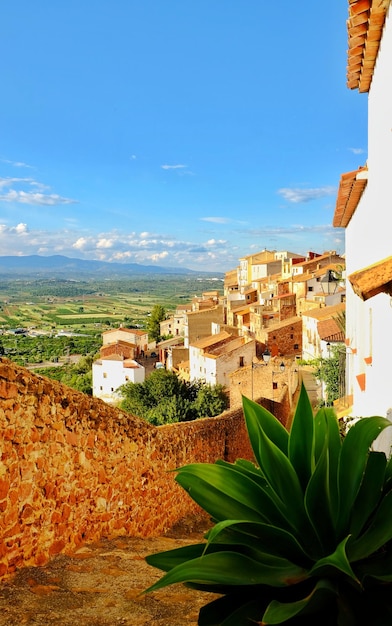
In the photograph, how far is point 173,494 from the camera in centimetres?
657

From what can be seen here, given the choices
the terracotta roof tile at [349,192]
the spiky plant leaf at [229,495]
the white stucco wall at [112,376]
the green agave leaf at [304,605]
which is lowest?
the white stucco wall at [112,376]

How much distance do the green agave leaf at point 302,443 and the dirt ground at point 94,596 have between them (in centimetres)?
117

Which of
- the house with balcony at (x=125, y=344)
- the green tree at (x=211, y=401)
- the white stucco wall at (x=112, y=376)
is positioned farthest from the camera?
the house with balcony at (x=125, y=344)

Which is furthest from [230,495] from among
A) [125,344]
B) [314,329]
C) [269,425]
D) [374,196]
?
[125,344]

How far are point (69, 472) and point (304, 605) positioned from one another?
2996mm

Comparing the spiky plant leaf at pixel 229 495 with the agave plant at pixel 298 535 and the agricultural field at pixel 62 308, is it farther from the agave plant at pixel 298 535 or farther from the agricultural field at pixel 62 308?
the agricultural field at pixel 62 308

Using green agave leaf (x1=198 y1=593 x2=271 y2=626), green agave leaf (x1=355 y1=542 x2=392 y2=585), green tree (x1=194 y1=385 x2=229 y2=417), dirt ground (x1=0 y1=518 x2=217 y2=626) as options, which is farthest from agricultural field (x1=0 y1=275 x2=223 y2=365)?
green agave leaf (x1=355 y1=542 x2=392 y2=585)

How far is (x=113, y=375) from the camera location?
51156mm

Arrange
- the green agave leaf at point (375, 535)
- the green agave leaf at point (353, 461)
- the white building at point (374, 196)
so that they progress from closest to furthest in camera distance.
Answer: the green agave leaf at point (375, 535) → the green agave leaf at point (353, 461) → the white building at point (374, 196)

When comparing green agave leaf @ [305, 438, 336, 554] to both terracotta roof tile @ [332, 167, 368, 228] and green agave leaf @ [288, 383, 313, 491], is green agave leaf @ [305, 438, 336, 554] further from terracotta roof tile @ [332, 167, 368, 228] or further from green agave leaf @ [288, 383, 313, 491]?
terracotta roof tile @ [332, 167, 368, 228]

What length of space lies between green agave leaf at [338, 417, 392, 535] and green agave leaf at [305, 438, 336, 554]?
5 centimetres

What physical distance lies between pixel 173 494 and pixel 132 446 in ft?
4.11

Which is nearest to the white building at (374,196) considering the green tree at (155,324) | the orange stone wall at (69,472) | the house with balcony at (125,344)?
the orange stone wall at (69,472)

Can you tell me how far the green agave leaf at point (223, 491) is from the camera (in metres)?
2.43
